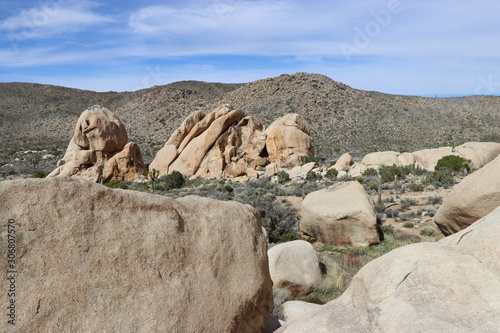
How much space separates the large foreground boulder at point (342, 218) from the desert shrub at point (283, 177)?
13.4m

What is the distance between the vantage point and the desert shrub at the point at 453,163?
2653 cm

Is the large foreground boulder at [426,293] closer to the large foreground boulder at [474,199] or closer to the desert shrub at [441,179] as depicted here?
the large foreground boulder at [474,199]

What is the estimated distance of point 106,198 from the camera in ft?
14.4

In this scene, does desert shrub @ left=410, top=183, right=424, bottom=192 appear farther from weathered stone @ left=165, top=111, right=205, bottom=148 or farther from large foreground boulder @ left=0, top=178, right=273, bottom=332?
weathered stone @ left=165, top=111, right=205, bottom=148

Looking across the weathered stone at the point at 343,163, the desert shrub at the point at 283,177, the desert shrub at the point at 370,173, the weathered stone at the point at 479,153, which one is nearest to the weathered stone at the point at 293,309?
the desert shrub at the point at 283,177

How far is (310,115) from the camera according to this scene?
65812 mm

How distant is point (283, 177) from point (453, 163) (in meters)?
12.2

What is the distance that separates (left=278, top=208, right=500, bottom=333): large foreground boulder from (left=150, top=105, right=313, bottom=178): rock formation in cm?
2674

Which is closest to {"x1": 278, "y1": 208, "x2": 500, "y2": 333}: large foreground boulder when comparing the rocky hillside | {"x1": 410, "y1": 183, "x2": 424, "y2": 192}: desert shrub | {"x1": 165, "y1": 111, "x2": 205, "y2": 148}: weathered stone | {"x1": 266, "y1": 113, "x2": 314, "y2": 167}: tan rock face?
{"x1": 410, "y1": 183, "x2": 424, "y2": 192}: desert shrub

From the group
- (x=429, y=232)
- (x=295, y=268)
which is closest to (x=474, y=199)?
(x=295, y=268)

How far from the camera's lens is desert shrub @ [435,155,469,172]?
26.5m

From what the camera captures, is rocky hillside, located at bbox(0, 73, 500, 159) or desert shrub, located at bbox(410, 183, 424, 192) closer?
desert shrub, located at bbox(410, 183, 424, 192)

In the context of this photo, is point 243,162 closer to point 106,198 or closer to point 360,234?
point 360,234

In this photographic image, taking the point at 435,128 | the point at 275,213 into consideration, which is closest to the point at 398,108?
the point at 435,128
